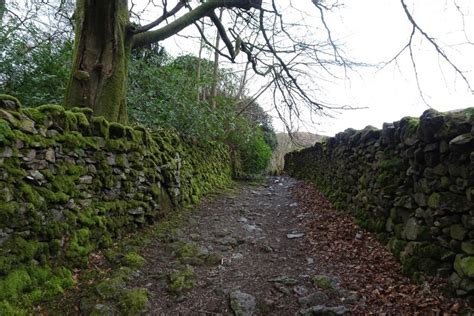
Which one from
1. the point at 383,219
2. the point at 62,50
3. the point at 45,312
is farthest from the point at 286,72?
the point at 45,312

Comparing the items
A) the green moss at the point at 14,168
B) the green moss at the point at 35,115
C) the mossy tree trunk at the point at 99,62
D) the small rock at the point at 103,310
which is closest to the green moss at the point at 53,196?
the green moss at the point at 14,168

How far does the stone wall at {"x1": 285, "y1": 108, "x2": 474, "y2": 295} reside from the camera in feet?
8.50

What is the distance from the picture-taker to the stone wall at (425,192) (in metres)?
2.59

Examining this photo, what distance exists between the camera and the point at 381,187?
4195 mm

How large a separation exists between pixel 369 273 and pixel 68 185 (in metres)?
3.31

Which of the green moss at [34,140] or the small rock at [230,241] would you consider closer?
the green moss at [34,140]

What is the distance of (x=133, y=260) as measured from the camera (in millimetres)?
3705

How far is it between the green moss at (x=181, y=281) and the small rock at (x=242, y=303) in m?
0.50

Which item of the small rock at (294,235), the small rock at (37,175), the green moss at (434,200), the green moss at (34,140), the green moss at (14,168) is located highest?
the green moss at (34,140)

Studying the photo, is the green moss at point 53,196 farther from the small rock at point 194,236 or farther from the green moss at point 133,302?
the small rock at point 194,236

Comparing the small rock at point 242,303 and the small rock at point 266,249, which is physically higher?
the small rock at point 266,249

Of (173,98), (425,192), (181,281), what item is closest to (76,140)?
(181,281)

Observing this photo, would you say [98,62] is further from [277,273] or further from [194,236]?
[277,273]

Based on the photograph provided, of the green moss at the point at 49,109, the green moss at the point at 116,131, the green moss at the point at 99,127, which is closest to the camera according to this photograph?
the green moss at the point at 49,109
